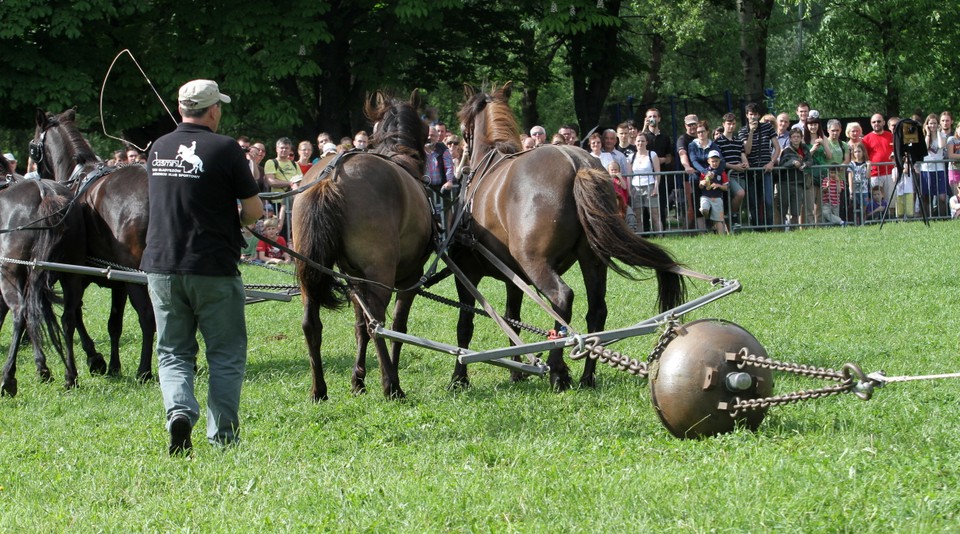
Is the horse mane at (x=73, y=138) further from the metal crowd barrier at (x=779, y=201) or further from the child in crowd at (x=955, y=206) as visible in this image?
the child in crowd at (x=955, y=206)

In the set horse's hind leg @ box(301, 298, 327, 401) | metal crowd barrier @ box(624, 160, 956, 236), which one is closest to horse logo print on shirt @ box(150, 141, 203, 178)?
horse's hind leg @ box(301, 298, 327, 401)

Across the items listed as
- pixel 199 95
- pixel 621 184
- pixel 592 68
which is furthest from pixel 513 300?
pixel 592 68

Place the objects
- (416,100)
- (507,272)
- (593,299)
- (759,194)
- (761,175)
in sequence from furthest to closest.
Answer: (759,194), (761,175), (416,100), (593,299), (507,272)

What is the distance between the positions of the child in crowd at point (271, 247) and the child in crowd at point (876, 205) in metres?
10.3

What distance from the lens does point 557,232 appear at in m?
8.08

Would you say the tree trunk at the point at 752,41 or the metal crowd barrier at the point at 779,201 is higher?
the tree trunk at the point at 752,41

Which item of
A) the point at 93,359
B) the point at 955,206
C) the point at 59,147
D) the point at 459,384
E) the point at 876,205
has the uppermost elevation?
the point at 59,147

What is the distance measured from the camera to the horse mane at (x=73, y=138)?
10977 mm

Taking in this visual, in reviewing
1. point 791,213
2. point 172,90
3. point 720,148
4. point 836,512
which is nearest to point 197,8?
point 172,90

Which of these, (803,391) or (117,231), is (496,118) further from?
(803,391)

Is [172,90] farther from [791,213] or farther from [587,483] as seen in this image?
[587,483]

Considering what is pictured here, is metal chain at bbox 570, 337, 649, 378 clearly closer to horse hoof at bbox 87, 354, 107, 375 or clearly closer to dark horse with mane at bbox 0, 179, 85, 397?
dark horse with mane at bbox 0, 179, 85, 397

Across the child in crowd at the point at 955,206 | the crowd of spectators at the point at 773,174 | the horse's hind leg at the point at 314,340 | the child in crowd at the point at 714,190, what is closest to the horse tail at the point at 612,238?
the horse's hind leg at the point at 314,340

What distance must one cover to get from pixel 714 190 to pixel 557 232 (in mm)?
11278
